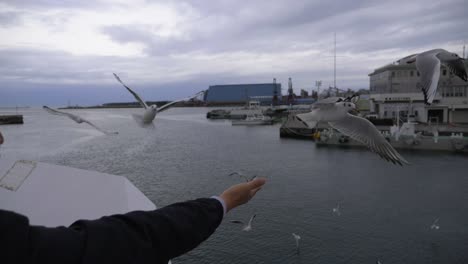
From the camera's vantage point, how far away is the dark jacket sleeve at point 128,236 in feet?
1.95

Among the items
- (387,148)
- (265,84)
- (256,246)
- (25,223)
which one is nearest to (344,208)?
(256,246)

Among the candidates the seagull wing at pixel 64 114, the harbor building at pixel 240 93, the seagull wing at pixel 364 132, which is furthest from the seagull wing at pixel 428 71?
the harbor building at pixel 240 93

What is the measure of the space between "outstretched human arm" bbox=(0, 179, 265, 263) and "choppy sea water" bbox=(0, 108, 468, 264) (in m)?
2.74

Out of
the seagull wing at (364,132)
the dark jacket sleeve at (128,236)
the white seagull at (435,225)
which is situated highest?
the dark jacket sleeve at (128,236)

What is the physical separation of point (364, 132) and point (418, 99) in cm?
2752

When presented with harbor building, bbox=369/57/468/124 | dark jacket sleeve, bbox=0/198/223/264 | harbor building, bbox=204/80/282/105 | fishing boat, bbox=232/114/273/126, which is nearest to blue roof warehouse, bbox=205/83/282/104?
harbor building, bbox=204/80/282/105

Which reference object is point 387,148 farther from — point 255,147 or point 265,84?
point 265,84

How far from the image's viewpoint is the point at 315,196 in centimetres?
1310

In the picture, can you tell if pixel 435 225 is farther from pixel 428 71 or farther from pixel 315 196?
pixel 428 71

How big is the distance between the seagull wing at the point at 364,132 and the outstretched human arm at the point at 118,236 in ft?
14.5

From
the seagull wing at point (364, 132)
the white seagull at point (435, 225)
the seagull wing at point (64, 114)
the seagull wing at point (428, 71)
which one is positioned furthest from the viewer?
the white seagull at point (435, 225)

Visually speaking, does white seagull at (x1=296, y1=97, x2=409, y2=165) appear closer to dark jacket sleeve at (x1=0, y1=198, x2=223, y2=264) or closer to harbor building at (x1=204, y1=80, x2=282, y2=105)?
dark jacket sleeve at (x1=0, y1=198, x2=223, y2=264)

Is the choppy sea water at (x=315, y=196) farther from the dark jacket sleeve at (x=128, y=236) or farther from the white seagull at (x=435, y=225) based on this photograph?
the dark jacket sleeve at (x=128, y=236)

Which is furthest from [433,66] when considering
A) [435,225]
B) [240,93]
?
[240,93]
